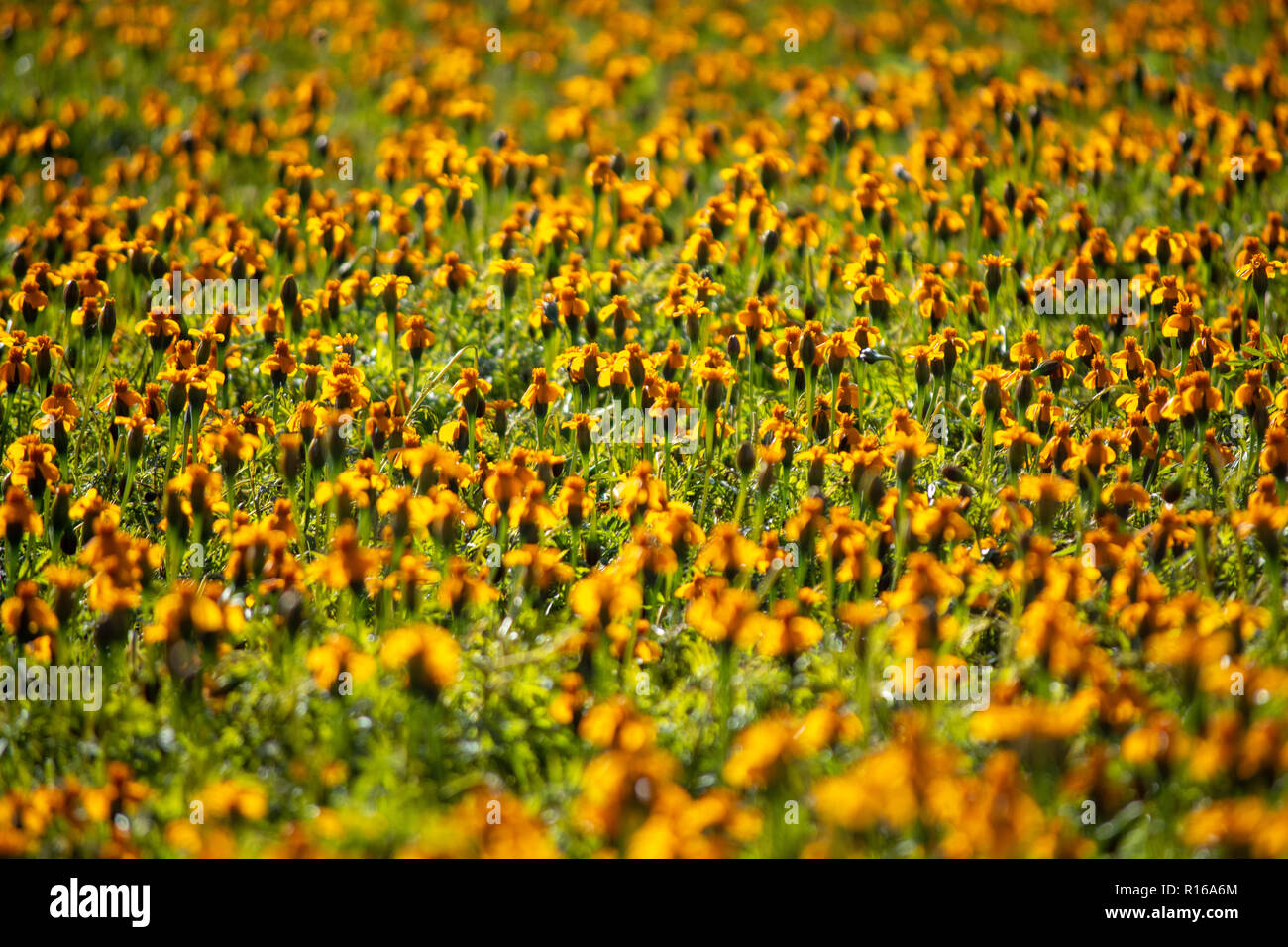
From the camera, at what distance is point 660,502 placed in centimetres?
344

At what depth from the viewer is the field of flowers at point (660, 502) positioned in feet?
8.36

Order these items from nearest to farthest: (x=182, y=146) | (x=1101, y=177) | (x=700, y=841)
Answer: (x=700, y=841) < (x=1101, y=177) < (x=182, y=146)

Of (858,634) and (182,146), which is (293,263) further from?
Answer: (858,634)

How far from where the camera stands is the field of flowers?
2.55 m

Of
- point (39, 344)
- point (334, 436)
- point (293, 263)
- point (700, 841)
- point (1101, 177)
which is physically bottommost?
point (700, 841)

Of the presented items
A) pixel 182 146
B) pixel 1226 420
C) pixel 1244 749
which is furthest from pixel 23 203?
pixel 1244 749

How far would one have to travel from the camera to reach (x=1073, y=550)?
3.46 meters
